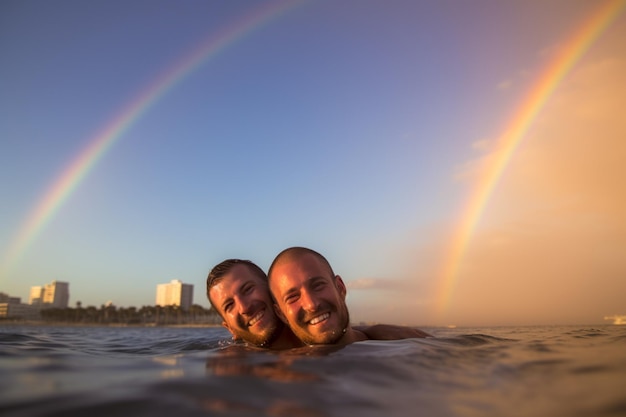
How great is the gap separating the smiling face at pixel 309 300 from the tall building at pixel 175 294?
191m

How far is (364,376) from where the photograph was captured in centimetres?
341

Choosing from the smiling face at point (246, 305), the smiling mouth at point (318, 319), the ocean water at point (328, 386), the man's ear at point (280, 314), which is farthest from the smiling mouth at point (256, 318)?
the ocean water at point (328, 386)

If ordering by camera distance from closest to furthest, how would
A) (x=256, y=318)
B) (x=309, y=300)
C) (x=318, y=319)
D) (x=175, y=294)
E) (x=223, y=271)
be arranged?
(x=309, y=300) < (x=318, y=319) < (x=256, y=318) < (x=223, y=271) < (x=175, y=294)

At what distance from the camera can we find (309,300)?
5.81m

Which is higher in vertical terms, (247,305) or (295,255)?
(295,255)

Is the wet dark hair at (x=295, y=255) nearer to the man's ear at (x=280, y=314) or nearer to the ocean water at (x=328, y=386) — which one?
the man's ear at (x=280, y=314)

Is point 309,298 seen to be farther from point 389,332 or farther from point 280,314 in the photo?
point 389,332

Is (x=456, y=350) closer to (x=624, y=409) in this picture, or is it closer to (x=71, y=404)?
(x=624, y=409)

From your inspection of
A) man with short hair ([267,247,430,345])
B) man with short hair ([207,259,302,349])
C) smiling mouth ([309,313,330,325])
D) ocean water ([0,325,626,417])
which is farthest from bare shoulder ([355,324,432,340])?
ocean water ([0,325,626,417])

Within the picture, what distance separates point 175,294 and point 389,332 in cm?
19426

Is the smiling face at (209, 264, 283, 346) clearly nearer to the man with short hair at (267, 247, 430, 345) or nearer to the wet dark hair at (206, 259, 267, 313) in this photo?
the wet dark hair at (206, 259, 267, 313)

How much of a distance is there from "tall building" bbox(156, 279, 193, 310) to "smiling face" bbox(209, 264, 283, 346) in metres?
189

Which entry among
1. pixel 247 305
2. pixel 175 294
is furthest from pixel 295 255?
pixel 175 294

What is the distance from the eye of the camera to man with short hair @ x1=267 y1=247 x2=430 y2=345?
5910mm
